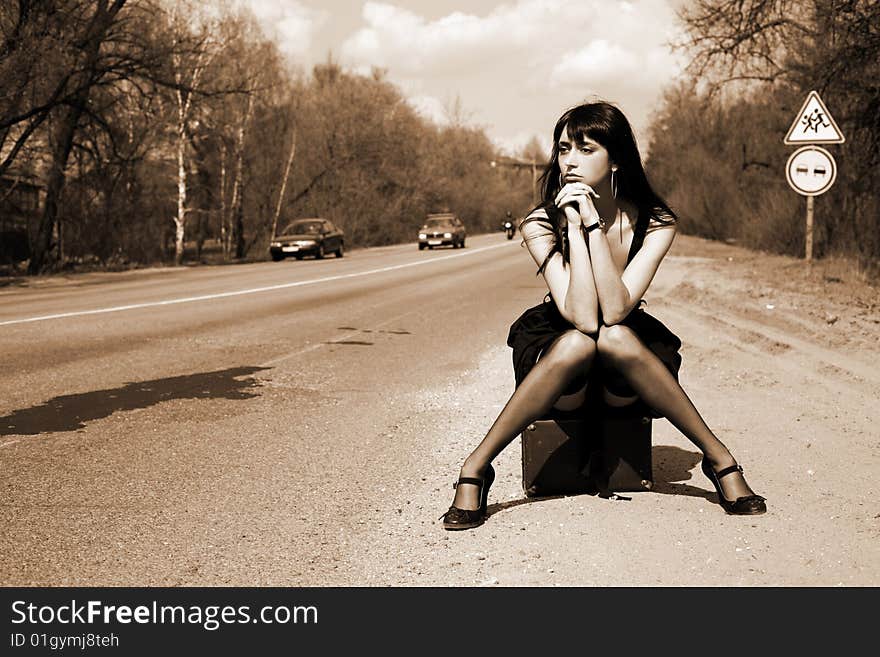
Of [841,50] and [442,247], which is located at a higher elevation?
[841,50]

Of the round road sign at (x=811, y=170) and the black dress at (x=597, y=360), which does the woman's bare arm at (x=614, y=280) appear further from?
the round road sign at (x=811, y=170)

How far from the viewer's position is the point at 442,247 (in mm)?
44469

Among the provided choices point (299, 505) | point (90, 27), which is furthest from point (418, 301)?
point (90, 27)

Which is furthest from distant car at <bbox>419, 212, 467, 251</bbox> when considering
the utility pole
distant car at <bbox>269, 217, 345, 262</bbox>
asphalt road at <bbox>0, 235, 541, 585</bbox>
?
the utility pole

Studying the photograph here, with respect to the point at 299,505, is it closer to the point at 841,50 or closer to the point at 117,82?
the point at 841,50

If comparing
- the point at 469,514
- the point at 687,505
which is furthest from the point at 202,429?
the point at 687,505

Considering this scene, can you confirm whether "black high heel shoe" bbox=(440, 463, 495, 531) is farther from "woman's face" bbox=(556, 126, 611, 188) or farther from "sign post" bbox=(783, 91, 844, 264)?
"sign post" bbox=(783, 91, 844, 264)

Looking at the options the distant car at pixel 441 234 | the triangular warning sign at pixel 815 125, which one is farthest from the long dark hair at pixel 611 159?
the distant car at pixel 441 234

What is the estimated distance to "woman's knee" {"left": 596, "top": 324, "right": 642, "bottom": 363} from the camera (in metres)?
3.89

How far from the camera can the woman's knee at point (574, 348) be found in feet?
12.8

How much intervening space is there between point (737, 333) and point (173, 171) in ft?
85.9

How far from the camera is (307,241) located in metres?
34.0

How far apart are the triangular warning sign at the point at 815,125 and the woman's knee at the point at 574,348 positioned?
12347 mm
